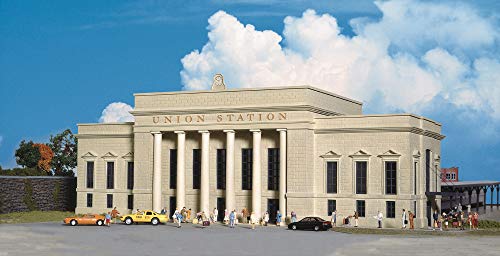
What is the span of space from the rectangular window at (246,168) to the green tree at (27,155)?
64373mm

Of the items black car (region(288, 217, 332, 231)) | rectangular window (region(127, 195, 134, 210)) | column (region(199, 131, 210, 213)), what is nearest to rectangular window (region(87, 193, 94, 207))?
rectangular window (region(127, 195, 134, 210))

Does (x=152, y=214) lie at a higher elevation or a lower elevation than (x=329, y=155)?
lower

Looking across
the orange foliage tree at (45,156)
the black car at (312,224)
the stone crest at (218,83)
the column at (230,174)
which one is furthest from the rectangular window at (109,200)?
the orange foliage tree at (45,156)

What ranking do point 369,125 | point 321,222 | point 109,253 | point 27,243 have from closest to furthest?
point 109,253, point 27,243, point 321,222, point 369,125

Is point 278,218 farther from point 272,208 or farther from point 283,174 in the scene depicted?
point 283,174

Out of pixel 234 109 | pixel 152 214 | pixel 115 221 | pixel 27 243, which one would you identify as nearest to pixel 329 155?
pixel 234 109

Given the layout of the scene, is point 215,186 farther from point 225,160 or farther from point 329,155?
point 329,155

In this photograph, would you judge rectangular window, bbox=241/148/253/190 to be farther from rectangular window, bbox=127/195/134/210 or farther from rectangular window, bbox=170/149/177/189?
rectangular window, bbox=127/195/134/210

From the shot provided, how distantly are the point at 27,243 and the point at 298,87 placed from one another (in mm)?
31279

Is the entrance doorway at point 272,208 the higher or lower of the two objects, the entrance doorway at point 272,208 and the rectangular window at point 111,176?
the lower

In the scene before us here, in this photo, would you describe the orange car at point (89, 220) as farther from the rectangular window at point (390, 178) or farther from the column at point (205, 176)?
the rectangular window at point (390, 178)

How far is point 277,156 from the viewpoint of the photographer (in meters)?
75.8

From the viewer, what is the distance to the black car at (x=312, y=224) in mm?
67438

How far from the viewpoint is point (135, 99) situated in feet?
273
